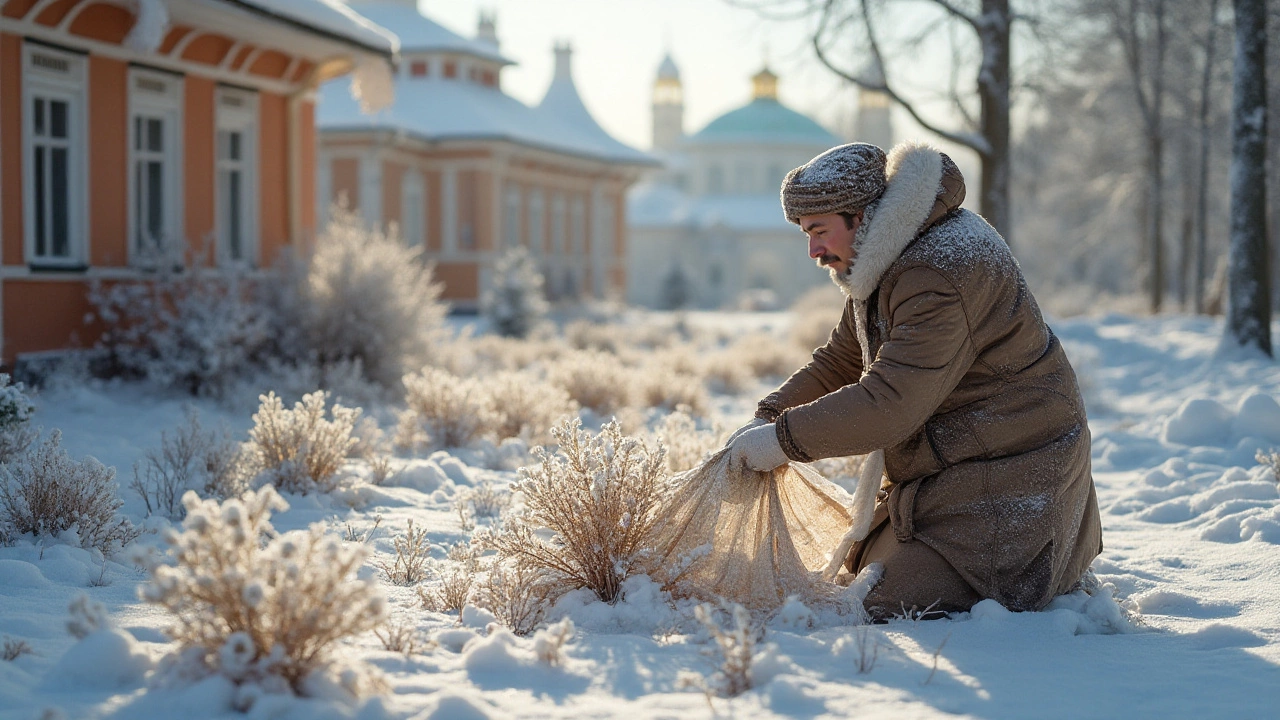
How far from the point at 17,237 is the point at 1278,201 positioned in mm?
20524

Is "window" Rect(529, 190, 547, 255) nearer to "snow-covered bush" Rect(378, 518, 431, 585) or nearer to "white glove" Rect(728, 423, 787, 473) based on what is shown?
"snow-covered bush" Rect(378, 518, 431, 585)

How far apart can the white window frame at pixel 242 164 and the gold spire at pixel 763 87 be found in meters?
52.8

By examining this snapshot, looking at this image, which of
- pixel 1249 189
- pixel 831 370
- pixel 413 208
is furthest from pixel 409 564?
pixel 413 208

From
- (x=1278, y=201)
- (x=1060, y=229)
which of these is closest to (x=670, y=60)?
(x=1060, y=229)

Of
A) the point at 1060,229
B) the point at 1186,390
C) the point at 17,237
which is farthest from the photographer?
the point at 1060,229

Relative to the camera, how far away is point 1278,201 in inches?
849

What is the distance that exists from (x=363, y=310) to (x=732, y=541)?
25.6 feet

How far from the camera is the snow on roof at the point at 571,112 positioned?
3473cm

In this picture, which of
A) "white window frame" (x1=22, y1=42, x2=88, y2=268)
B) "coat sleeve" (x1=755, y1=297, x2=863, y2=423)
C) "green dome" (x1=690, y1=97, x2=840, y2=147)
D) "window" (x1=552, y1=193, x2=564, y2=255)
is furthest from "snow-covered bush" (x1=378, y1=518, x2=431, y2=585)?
"green dome" (x1=690, y1=97, x2=840, y2=147)

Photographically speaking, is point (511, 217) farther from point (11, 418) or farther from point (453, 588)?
point (453, 588)

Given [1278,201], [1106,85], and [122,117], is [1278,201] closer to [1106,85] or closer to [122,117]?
[1106,85]

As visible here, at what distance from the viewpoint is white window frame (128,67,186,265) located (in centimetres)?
1095

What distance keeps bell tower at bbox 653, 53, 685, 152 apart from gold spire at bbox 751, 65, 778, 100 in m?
7.19

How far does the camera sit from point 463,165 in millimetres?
28484
